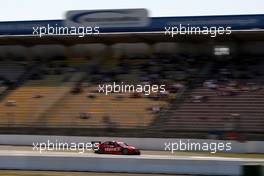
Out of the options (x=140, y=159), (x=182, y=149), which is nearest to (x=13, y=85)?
(x=182, y=149)

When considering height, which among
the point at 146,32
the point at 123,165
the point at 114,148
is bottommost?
the point at 114,148

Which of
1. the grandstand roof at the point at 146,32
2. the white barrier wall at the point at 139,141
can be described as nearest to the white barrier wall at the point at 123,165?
the white barrier wall at the point at 139,141

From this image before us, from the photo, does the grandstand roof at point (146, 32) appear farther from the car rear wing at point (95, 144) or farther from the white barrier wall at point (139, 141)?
the car rear wing at point (95, 144)

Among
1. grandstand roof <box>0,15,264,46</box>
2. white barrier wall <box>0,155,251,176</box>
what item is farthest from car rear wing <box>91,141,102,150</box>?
white barrier wall <box>0,155,251,176</box>

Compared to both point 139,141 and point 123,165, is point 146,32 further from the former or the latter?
point 123,165

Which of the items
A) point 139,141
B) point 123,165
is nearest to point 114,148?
point 139,141

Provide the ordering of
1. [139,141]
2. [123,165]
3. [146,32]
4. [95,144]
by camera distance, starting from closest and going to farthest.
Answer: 1. [123,165]
2. [95,144]
3. [139,141]
4. [146,32]

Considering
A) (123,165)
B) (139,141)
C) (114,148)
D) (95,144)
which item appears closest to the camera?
(123,165)

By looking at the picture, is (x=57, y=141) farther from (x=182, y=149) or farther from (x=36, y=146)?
(x=182, y=149)

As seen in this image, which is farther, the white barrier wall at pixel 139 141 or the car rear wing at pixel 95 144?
the car rear wing at pixel 95 144

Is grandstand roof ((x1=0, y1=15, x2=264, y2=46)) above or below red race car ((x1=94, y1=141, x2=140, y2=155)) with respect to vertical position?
above

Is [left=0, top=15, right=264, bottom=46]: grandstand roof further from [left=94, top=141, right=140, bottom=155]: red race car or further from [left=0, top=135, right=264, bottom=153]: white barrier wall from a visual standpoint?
[left=94, top=141, right=140, bottom=155]: red race car

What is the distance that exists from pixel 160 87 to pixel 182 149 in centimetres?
659

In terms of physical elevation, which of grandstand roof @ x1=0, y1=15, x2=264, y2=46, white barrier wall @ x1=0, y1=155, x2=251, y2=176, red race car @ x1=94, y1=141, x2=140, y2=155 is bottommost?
red race car @ x1=94, y1=141, x2=140, y2=155
